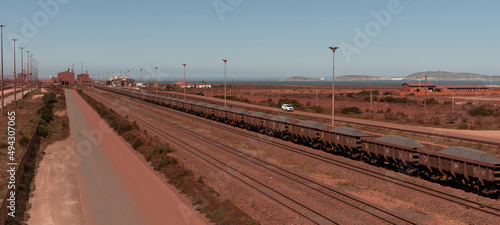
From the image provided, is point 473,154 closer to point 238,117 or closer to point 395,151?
point 395,151

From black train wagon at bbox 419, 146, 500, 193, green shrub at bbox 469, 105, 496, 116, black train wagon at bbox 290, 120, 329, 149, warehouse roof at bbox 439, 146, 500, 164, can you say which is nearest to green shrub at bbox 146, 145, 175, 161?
black train wagon at bbox 290, 120, 329, 149

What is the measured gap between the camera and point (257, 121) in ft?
146

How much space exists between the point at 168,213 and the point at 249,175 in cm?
787

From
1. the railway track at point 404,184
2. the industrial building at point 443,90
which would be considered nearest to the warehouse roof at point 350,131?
the railway track at point 404,184

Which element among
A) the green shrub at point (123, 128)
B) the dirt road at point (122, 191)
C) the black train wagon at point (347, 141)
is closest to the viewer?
the dirt road at point (122, 191)

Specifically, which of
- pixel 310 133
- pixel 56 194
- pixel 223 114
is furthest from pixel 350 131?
pixel 223 114

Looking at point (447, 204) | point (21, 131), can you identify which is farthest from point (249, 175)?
point (21, 131)

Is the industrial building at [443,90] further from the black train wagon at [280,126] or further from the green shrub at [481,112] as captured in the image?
the black train wagon at [280,126]

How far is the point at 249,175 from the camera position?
1030 inches

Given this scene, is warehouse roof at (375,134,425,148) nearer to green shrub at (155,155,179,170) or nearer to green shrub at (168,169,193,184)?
green shrub at (168,169,193,184)

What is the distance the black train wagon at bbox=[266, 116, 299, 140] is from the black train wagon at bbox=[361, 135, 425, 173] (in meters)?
11.0

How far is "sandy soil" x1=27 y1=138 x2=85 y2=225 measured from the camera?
1919cm

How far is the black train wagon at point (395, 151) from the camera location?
79.5 feet

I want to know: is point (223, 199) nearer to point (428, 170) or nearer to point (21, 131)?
point (428, 170)
